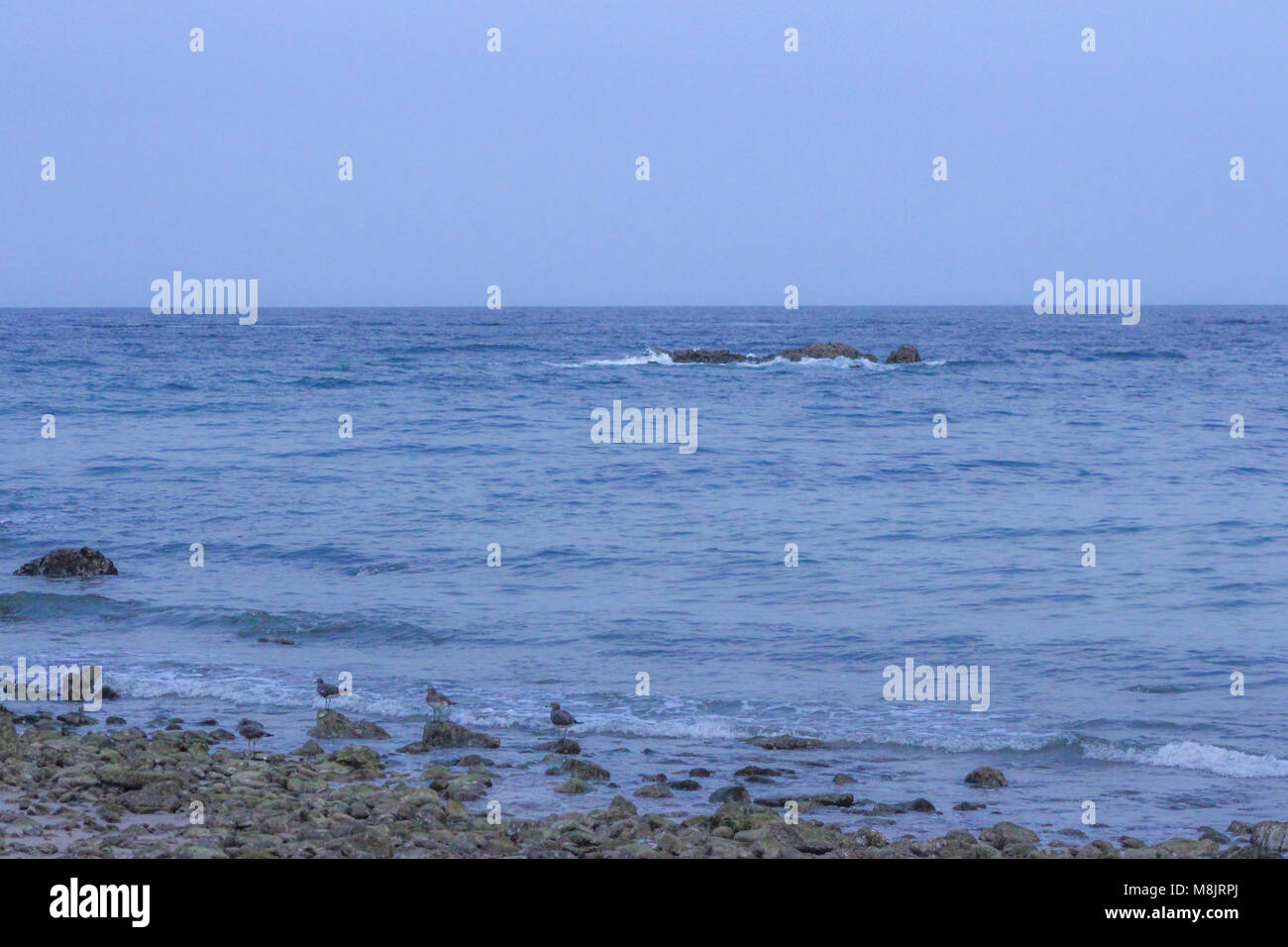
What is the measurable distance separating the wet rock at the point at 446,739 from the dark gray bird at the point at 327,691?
1.54m

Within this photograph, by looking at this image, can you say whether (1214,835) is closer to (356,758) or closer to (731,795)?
(731,795)

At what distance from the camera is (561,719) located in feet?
33.8

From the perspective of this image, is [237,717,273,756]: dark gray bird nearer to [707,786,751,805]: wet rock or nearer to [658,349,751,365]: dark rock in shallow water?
[707,786,751,805]: wet rock

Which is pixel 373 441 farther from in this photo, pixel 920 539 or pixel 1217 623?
pixel 1217 623

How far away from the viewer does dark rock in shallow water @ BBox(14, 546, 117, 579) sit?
16.5 metres

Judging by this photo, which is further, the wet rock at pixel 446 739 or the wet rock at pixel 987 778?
the wet rock at pixel 446 739

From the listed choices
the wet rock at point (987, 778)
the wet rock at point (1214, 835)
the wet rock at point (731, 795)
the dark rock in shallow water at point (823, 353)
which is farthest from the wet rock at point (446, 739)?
the dark rock in shallow water at point (823, 353)

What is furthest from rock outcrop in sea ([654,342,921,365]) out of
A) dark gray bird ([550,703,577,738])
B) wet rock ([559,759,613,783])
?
wet rock ([559,759,613,783])

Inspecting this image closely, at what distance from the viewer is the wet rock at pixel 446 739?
32.6ft

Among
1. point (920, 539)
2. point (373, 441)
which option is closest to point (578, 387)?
point (373, 441)

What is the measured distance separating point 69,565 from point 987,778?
41.9 ft

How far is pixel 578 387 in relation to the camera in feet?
147

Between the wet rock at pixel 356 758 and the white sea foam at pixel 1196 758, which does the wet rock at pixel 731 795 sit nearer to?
the wet rock at pixel 356 758
